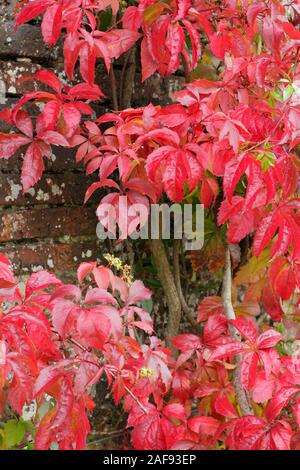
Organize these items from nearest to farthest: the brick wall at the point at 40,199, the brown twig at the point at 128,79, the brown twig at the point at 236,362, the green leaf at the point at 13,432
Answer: the green leaf at the point at 13,432 → the brick wall at the point at 40,199 → the brown twig at the point at 236,362 → the brown twig at the point at 128,79

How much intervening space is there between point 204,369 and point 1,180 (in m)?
0.83

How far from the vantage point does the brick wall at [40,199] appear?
78.5 inches

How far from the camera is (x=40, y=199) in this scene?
2.07 meters

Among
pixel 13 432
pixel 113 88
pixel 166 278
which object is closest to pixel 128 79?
pixel 113 88

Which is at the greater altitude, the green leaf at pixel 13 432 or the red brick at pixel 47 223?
the red brick at pixel 47 223

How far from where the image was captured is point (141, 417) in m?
1.86

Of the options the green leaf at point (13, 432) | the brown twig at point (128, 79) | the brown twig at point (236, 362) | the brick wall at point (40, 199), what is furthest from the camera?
the brown twig at point (128, 79)

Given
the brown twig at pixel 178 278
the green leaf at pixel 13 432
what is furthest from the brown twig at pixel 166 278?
the green leaf at pixel 13 432

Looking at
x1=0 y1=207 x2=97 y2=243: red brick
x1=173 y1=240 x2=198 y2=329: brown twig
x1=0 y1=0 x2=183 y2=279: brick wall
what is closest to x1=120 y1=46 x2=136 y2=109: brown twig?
x1=0 y1=0 x2=183 y2=279: brick wall

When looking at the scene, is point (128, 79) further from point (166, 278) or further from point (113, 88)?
point (166, 278)

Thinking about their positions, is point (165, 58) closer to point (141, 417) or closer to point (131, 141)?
point (131, 141)

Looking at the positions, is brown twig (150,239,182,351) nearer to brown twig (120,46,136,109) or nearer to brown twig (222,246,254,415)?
brown twig (222,246,254,415)

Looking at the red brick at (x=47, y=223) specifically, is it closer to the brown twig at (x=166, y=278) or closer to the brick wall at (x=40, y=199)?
the brick wall at (x=40, y=199)

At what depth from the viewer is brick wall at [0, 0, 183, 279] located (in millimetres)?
1994
